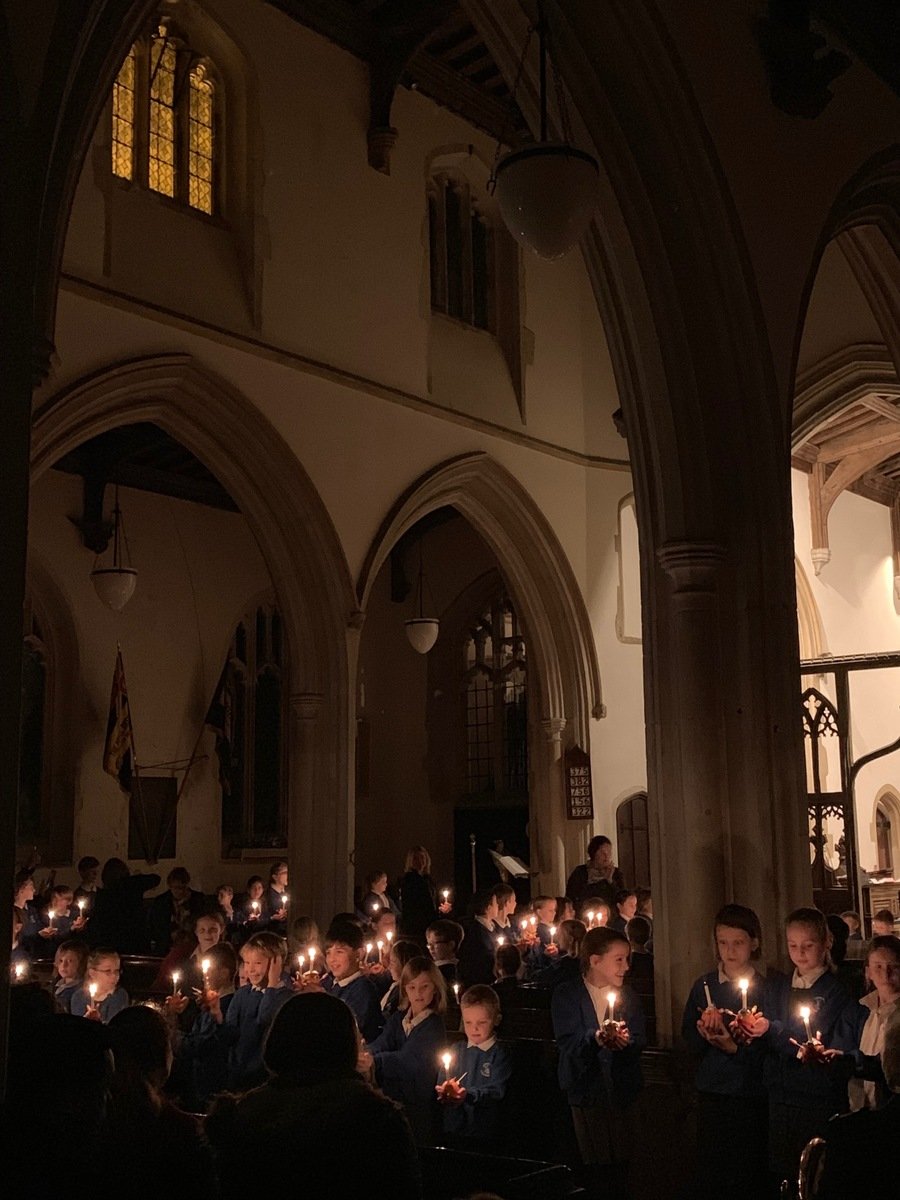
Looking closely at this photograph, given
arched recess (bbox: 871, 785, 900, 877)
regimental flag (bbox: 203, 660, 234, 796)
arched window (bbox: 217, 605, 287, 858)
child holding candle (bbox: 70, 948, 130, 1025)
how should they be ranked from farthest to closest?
arched recess (bbox: 871, 785, 900, 877), arched window (bbox: 217, 605, 287, 858), regimental flag (bbox: 203, 660, 234, 796), child holding candle (bbox: 70, 948, 130, 1025)

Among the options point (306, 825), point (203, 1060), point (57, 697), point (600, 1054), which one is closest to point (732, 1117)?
point (600, 1054)

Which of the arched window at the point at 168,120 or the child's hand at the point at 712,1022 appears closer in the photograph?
the child's hand at the point at 712,1022

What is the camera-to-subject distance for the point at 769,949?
5.72m

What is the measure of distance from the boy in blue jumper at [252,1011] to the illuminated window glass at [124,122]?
693 centimetres

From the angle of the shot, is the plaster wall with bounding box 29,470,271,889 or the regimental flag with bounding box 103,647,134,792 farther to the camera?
the plaster wall with bounding box 29,470,271,889

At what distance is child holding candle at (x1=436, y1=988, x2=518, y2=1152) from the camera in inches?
171

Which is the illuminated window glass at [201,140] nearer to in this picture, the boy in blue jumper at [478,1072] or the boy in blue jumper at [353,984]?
the boy in blue jumper at [353,984]

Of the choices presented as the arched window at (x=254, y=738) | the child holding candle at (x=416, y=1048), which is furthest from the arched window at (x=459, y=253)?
the child holding candle at (x=416, y=1048)

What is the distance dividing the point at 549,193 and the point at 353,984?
3055 mm

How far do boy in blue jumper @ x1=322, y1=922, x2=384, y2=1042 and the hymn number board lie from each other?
7620 mm

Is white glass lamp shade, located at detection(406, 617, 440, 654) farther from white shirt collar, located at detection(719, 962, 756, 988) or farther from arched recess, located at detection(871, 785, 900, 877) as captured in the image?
Answer: white shirt collar, located at detection(719, 962, 756, 988)

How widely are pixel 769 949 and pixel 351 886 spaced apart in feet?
18.7

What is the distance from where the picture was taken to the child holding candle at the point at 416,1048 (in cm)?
454

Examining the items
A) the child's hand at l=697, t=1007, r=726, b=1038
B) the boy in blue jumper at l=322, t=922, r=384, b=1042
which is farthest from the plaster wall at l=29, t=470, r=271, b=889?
the child's hand at l=697, t=1007, r=726, b=1038
